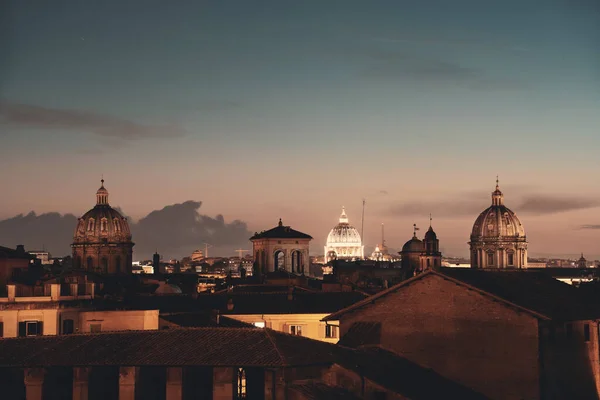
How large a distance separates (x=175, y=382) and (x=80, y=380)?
3.31 metres

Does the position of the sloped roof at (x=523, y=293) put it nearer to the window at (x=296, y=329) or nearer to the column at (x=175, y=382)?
the column at (x=175, y=382)

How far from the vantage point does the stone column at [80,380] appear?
175 ft

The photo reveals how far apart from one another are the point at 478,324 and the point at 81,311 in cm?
1919

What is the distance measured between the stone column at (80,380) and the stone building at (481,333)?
1142cm

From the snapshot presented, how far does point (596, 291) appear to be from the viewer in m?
77.9

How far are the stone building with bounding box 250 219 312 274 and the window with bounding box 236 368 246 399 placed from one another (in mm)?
122912

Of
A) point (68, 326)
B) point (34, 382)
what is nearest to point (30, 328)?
point (68, 326)

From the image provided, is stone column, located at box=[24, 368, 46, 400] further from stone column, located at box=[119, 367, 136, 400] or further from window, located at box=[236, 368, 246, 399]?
window, located at box=[236, 368, 246, 399]

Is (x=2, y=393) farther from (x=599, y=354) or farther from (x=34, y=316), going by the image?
(x=599, y=354)

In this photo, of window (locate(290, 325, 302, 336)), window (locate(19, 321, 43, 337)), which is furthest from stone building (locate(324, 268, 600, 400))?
window (locate(290, 325, 302, 336))

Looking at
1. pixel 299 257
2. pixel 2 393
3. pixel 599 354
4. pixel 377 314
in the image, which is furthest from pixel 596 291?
pixel 299 257

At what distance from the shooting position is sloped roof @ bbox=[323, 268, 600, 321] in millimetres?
60406

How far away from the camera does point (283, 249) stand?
182 m

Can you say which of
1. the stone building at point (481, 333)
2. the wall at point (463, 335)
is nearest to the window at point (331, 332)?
the stone building at point (481, 333)
